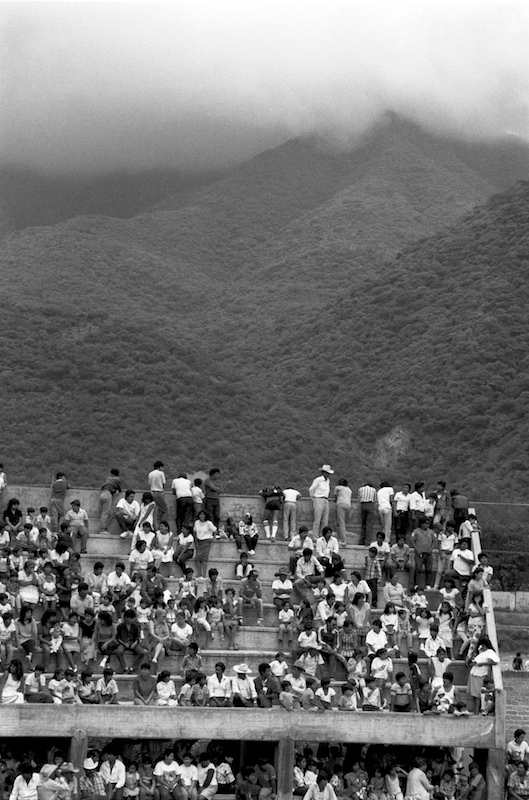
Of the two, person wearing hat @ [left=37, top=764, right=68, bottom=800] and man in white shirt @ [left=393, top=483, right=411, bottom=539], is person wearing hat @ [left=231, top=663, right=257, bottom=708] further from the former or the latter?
man in white shirt @ [left=393, top=483, right=411, bottom=539]

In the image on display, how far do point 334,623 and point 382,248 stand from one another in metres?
62.5

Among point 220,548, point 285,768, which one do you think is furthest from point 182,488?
point 285,768

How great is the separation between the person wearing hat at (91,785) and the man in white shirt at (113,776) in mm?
82

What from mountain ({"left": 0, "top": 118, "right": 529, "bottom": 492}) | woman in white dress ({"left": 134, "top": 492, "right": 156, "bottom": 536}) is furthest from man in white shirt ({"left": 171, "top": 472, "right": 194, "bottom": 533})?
mountain ({"left": 0, "top": 118, "right": 529, "bottom": 492})

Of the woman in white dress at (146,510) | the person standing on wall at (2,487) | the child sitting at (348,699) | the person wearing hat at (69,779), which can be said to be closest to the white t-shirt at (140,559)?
the woman in white dress at (146,510)

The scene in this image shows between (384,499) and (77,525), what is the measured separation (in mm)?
6355

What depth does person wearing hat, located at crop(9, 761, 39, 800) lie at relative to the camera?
2298 cm

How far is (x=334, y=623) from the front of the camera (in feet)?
86.7

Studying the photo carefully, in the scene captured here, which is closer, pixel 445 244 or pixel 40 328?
pixel 40 328

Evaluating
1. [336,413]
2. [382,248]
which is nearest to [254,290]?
[382,248]

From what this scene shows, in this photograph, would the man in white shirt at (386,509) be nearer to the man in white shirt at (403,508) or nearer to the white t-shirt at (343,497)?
the man in white shirt at (403,508)

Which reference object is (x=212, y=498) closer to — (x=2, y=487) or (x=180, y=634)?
(x=2, y=487)

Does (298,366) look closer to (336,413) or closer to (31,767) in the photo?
(336,413)

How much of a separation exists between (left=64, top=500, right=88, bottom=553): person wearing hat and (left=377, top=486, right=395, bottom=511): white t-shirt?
6.07m
